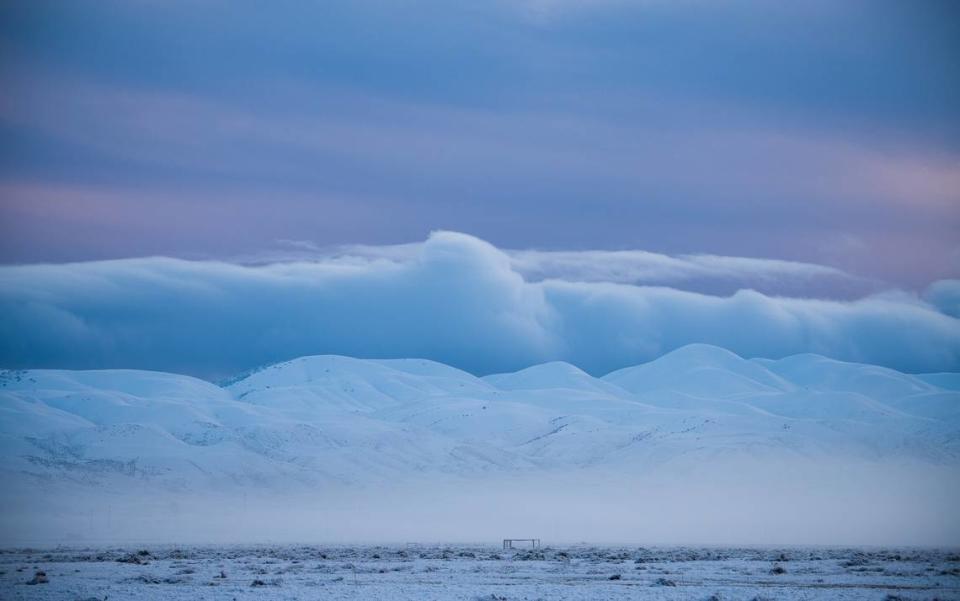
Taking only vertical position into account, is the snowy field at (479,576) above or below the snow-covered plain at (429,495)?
below

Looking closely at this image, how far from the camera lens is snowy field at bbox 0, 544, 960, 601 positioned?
51.1 metres

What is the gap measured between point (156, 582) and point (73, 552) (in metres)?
33.4

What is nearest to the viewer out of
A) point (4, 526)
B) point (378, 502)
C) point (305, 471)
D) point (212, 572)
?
point (212, 572)

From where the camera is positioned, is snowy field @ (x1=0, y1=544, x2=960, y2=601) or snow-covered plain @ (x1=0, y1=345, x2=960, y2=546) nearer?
snowy field @ (x1=0, y1=544, x2=960, y2=601)

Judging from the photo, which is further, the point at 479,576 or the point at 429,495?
the point at 429,495

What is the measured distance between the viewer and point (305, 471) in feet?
617

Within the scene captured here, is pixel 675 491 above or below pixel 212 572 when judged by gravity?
above

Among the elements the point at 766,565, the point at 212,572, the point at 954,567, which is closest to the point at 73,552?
the point at 212,572

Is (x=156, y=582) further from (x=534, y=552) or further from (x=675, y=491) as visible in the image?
(x=675, y=491)

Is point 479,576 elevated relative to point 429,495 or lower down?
lower down

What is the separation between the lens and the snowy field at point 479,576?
168 ft

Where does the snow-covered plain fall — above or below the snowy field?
above

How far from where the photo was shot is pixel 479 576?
198 ft

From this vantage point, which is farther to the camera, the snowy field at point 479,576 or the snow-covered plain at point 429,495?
the snow-covered plain at point 429,495
